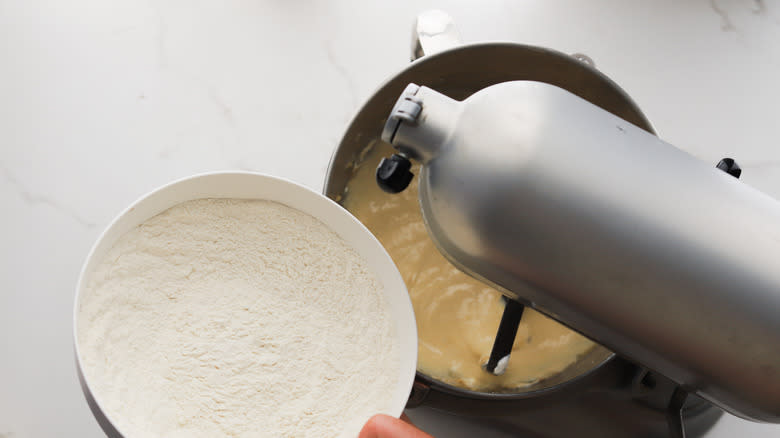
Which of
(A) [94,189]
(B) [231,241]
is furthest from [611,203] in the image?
(A) [94,189]

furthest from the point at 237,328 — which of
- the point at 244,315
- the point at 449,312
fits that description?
the point at 449,312

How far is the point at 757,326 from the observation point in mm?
398

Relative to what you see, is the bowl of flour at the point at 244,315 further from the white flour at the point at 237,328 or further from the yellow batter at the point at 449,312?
the yellow batter at the point at 449,312

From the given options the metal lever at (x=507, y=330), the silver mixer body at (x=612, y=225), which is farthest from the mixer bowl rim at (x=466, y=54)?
the silver mixer body at (x=612, y=225)

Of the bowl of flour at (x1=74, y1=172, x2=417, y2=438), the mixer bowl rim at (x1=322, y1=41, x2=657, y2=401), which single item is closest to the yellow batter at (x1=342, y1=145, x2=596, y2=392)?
the mixer bowl rim at (x1=322, y1=41, x2=657, y2=401)

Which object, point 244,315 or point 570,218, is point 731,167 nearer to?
point 570,218

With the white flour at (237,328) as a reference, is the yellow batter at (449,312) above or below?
below

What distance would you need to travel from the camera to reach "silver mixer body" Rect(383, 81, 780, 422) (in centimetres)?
40

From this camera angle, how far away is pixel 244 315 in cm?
47

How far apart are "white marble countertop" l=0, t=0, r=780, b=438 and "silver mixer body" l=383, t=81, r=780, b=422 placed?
0.37 m

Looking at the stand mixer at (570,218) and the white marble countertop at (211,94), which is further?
the white marble countertop at (211,94)

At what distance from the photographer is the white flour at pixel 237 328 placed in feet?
1.43

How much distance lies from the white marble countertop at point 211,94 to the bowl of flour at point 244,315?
0.94 ft

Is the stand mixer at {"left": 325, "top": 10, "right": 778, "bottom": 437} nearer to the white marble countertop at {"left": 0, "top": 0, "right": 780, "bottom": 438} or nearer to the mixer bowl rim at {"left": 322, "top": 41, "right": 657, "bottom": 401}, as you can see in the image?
the mixer bowl rim at {"left": 322, "top": 41, "right": 657, "bottom": 401}
